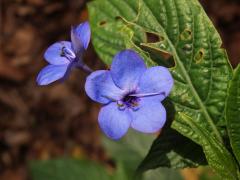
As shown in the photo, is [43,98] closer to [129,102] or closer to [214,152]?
[129,102]

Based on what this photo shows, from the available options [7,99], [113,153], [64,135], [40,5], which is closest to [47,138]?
[64,135]

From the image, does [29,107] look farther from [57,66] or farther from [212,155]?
[212,155]

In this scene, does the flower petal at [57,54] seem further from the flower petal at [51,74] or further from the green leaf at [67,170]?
the green leaf at [67,170]

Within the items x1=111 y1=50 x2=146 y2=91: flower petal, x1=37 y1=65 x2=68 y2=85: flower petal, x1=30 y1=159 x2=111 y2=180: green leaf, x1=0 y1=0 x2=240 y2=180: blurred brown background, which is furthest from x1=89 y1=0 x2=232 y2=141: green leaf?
x1=0 y1=0 x2=240 y2=180: blurred brown background

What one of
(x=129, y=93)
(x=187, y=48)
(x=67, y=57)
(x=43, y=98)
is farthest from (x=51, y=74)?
(x=43, y=98)

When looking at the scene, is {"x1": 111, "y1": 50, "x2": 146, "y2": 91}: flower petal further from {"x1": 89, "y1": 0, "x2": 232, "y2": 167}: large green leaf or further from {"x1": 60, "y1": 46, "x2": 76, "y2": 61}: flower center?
{"x1": 60, "y1": 46, "x2": 76, "y2": 61}: flower center
